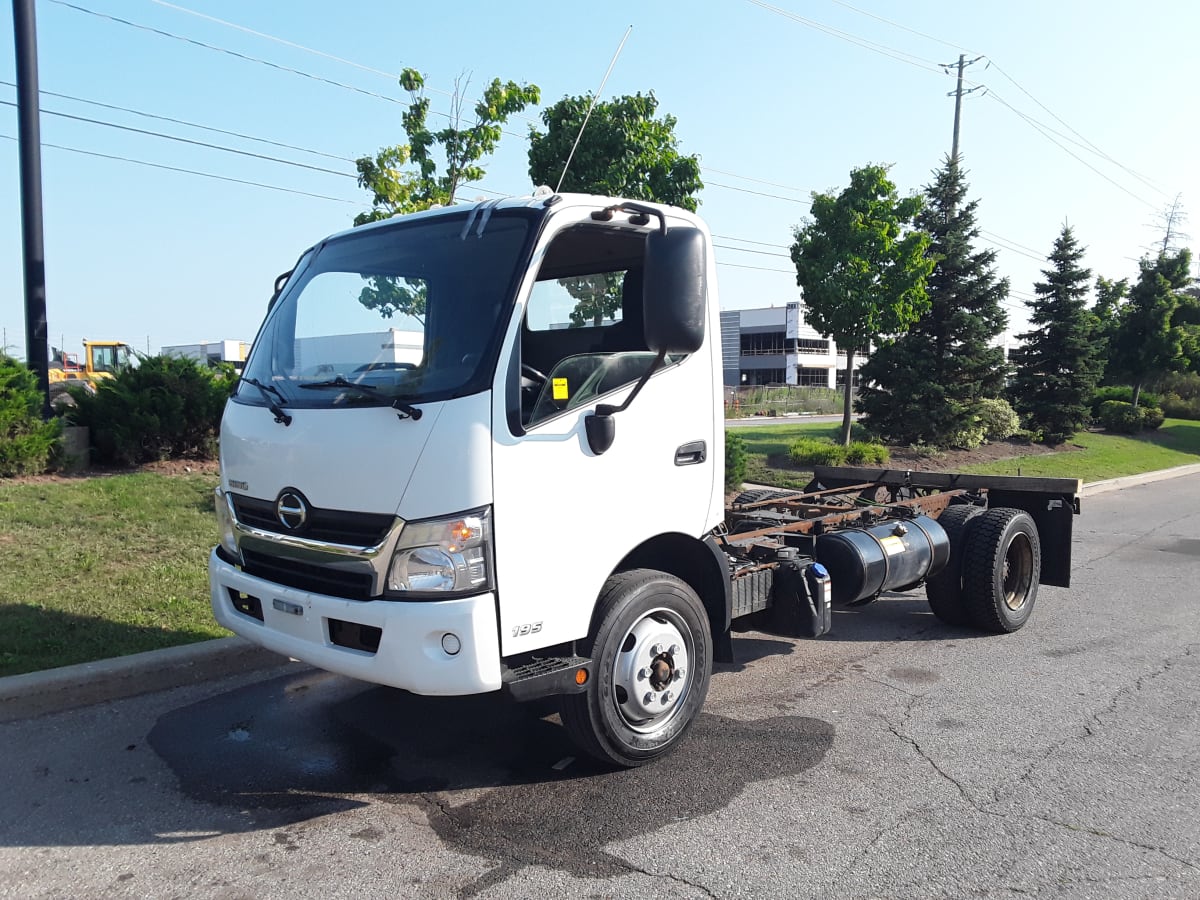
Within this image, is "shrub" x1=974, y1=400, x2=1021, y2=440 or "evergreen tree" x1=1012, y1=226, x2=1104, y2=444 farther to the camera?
"evergreen tree" x1=1012, y1=226, x2=1104, y2=444

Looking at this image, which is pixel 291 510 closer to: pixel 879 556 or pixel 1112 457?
pixel 879 556

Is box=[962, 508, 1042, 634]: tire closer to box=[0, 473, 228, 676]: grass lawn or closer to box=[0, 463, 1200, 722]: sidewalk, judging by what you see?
box=[0, 463, 1200, 722]: sidewalk

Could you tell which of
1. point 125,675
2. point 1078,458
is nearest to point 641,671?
point 125,675

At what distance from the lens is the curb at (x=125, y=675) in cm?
475

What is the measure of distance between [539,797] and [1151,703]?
12.1ft

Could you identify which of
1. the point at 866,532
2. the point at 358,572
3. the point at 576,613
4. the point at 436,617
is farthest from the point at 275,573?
the point at 866,532

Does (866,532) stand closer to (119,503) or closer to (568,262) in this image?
(568,262)

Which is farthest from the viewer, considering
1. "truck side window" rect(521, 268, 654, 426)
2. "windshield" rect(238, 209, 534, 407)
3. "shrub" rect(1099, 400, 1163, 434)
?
"shrub" rect(1099, 400, 1163, 434)

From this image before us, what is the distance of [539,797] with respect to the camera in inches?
156

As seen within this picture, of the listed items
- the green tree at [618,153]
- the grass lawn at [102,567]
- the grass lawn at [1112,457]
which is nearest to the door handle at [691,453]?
the grass lawn at [102,567]

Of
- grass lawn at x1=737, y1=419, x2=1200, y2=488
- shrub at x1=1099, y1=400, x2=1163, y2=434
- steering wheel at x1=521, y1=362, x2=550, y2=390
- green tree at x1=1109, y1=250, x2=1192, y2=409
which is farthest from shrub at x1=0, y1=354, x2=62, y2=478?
green tree at x1=1109, y1=250, x2=1192, y2=409

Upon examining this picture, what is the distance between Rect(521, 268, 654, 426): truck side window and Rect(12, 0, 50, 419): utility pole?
7215mm

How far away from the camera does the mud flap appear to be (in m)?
5.15

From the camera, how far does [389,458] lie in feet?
11.5
